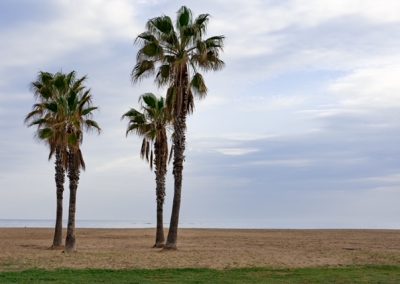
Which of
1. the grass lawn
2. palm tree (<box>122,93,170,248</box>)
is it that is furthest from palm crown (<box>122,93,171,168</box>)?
the grass lawn

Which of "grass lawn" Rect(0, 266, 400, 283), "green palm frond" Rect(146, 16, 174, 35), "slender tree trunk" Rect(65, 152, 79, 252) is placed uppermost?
"green palm frond" Rect(146, 16, 174, 35)

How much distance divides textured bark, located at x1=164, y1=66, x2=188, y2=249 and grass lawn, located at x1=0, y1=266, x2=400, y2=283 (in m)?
9.14

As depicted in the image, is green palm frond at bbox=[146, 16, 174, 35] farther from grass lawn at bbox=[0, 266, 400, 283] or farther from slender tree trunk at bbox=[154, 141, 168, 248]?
grass lawn at bbox=[0, 266, 400, 283]

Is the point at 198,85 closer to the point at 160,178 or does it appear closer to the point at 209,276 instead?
the point at 160,178

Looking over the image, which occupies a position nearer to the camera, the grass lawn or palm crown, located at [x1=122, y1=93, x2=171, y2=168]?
the grass lawn

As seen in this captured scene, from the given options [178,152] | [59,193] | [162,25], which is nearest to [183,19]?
[162,25]

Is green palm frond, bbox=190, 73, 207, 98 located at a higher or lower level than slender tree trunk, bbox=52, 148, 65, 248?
higher

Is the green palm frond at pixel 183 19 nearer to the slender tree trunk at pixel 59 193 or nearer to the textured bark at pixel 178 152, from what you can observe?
the textured bark at pixel 178 152

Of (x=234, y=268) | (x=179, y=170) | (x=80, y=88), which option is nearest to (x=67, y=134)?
(x=80, y=88)

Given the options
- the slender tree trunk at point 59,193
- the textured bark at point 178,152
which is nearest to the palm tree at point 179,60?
the textured bark at point 178,152

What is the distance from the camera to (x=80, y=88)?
33031mm

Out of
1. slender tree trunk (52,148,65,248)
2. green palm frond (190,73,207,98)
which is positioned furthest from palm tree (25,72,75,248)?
green palm frond (190,73,207,98)

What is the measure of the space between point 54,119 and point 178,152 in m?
7.31

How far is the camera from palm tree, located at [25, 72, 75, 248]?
32.5 m
